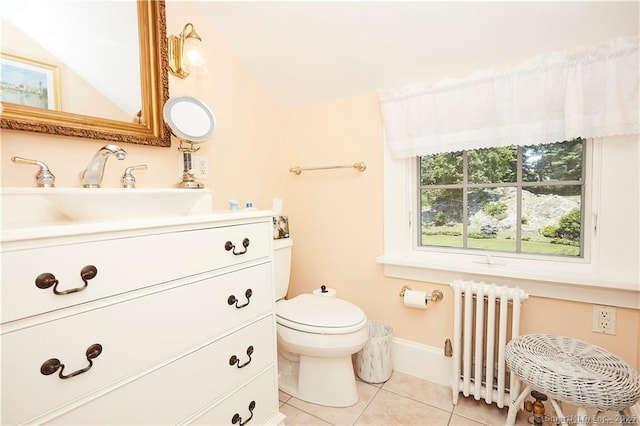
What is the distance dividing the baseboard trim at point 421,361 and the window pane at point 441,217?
600 mm

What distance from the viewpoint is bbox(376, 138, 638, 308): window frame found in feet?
4.52

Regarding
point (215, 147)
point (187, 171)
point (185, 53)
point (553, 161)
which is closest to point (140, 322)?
point (187, 171)

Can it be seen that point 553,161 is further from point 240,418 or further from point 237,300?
point 240,418

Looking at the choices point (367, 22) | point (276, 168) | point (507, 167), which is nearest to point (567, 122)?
point (507, 167)

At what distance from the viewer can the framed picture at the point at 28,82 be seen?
1.08 m

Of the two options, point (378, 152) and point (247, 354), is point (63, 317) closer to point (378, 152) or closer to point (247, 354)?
point (247, 354)

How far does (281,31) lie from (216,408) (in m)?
1.80

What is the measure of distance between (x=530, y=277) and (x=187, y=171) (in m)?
1.71

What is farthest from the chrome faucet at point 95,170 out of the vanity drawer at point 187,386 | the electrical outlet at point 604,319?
the electrical outlet at point 604,319

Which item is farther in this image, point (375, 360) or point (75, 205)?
point (375, 360)

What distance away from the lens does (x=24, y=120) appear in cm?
110

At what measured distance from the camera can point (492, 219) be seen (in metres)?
1.71

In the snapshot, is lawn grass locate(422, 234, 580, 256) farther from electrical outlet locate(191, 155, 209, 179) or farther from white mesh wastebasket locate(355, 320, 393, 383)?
electrical outlet locate(191, 155, 209, 179)

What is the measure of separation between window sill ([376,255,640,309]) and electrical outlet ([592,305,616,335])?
0.11 ft
